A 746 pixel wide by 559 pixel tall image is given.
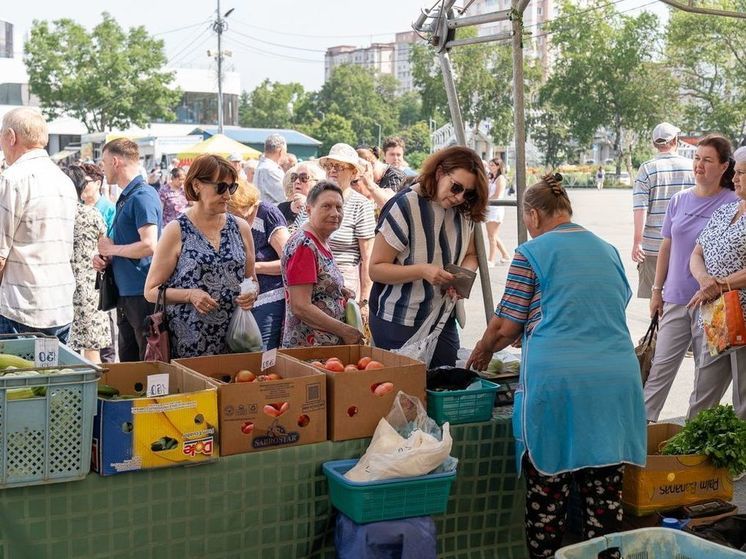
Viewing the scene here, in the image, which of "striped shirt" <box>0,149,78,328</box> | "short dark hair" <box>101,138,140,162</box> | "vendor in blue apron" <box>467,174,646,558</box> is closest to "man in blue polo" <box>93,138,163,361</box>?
"short dark hair" <box>101,138,140,162</box>

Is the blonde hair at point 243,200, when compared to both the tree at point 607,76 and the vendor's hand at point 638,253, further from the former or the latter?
the tree at point 607,76

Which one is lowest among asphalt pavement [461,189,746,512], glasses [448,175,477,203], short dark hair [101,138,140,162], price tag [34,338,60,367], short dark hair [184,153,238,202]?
asphalt pavement [461,189,746,512]

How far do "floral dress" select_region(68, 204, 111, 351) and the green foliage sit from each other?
13.6 ft

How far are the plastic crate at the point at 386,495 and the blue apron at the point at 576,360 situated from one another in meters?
0.38

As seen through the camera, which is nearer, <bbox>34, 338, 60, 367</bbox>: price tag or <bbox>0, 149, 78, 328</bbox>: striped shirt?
<bbox>34, 338, 60, 367</bbox>: price tag

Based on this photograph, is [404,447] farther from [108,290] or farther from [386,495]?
[108,290]

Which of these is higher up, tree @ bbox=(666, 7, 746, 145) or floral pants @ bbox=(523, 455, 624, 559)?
tree @ bbox=(666, 7, 746, 145)

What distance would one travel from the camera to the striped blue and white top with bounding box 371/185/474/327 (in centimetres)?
412

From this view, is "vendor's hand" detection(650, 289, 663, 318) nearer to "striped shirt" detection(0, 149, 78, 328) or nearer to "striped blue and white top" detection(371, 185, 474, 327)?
"striped blue and white top" detection(371, 185, 474, 327)

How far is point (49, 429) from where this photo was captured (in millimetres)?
2879

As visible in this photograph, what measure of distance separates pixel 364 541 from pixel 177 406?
79 centimetres

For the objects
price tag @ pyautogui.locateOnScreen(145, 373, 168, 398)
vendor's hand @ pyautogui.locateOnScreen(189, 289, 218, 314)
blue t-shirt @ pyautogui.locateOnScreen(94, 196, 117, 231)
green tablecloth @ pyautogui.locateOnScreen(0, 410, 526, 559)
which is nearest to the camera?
green tablecloth @ pyautogui.locateOnScreen(0, 410, 526, 559)

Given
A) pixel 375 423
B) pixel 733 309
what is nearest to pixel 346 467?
pixel 375 423

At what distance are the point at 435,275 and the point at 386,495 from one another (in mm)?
1117
